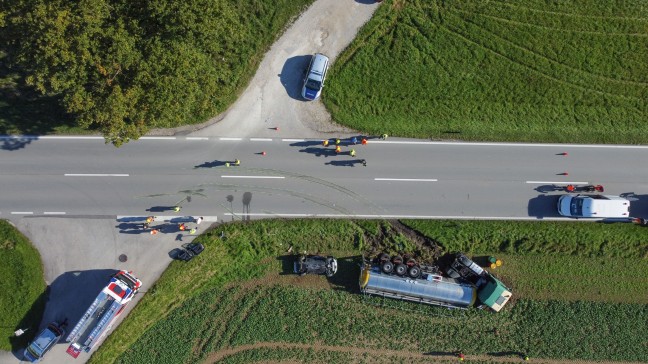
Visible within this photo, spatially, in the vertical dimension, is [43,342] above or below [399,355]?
above

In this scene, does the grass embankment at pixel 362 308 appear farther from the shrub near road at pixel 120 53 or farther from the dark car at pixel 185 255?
the shrub near road at pixel 120 53

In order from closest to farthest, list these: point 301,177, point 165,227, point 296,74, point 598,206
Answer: point 598,206 < point 165,227 < point 301,177 < point 296,74

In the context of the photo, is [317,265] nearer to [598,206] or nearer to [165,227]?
[165,227]

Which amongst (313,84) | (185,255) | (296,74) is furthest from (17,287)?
(313,84)

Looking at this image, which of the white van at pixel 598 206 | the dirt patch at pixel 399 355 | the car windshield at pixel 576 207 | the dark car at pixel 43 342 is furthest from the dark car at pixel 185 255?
the car windshield at pixel 576 207


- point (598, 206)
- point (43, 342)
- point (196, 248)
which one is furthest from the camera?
point (196, 248)

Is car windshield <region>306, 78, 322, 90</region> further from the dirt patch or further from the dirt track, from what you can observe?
the dirt patch

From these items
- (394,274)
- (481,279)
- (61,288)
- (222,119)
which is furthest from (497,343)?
(61,288)
